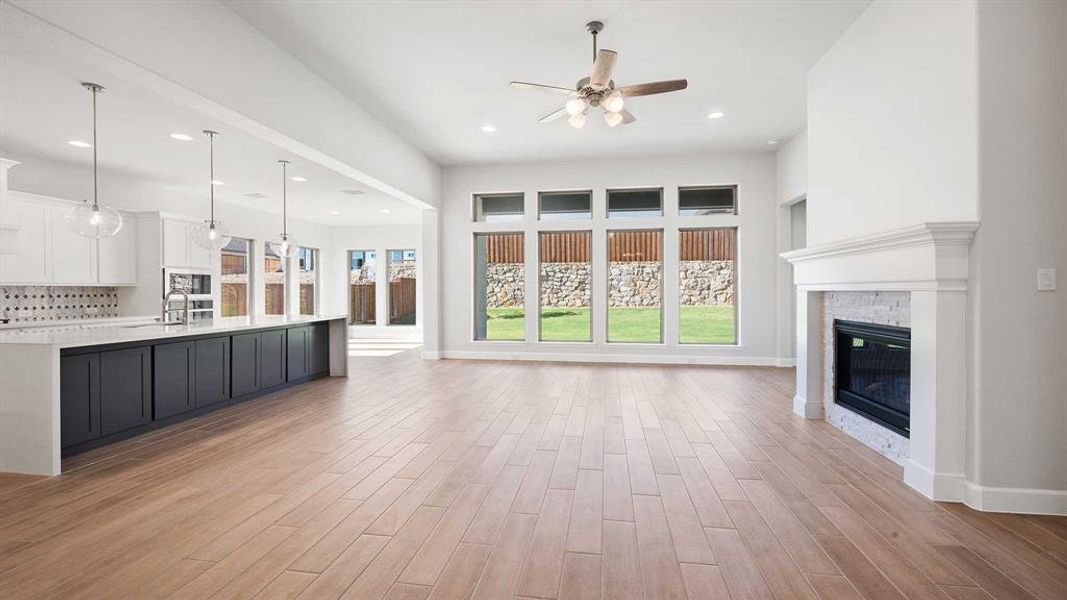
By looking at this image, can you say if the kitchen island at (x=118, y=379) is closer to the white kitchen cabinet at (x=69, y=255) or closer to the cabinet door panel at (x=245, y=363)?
the cabinet door panel at (x=245, y=363)

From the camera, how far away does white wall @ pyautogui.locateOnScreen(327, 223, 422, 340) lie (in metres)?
12.0

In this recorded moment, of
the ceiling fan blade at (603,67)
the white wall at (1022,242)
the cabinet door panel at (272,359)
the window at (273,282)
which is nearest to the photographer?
the white wall at (1022,242)

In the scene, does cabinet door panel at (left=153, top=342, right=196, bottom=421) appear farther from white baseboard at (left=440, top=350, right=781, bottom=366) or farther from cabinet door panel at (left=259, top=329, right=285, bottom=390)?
white baseboard at (left=440, top=350, right=781, bottom=366)

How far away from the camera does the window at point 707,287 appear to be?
25.8 feet

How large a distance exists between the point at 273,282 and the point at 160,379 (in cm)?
704

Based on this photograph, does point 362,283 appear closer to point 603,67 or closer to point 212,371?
point 212,371

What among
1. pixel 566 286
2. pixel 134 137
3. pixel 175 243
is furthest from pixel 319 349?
pixel 566 286

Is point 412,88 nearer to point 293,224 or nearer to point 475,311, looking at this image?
point 475,311

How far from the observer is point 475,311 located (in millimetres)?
8547

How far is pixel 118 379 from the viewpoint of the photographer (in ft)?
12.3

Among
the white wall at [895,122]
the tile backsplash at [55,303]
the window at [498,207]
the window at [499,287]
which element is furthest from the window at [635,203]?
the tile backsplash at [55,303]

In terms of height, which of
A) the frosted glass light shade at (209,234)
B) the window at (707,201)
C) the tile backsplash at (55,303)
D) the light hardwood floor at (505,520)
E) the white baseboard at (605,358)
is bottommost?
the light hardwood floor at (505,520)

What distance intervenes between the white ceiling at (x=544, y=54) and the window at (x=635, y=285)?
1981 millimetres

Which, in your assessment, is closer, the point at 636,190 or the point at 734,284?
the point at 734,284
